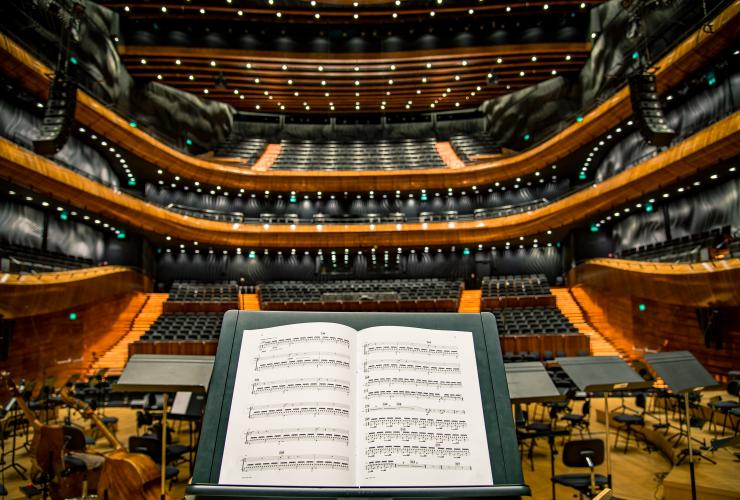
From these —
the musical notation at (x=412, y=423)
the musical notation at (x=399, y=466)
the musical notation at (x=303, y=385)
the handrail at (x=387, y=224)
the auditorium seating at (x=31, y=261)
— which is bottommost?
the musical notation at (x=399, y=466)

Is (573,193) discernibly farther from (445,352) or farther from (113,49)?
(113,49)

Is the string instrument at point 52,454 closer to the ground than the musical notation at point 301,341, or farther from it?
closer to the ground

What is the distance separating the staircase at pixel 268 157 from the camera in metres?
22.2

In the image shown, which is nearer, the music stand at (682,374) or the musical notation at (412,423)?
the musical notation at (412,423)

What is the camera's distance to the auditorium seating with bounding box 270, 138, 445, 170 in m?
22.0

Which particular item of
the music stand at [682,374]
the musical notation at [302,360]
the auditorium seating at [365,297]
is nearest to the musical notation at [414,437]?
the musical notation at [302,360]

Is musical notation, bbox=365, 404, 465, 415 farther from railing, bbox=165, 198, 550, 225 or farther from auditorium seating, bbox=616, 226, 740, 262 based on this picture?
railing, bbox=165, 198, 550, 225

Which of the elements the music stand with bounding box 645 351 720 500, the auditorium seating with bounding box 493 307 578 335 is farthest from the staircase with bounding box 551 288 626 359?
the music stand with bounding box 645 351 720 500

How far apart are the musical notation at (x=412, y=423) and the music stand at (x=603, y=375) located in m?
2.06

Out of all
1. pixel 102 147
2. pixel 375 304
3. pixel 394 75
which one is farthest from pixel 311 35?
pixel 375 304

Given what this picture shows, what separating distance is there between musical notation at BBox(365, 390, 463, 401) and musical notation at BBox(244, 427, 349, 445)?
0.43ft

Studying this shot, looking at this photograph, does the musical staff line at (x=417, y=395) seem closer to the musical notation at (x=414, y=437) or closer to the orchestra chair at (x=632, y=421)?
the musical notation at (x=414, y=437)

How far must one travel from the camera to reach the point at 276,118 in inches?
1061

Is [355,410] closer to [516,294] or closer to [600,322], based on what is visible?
[516,294]
